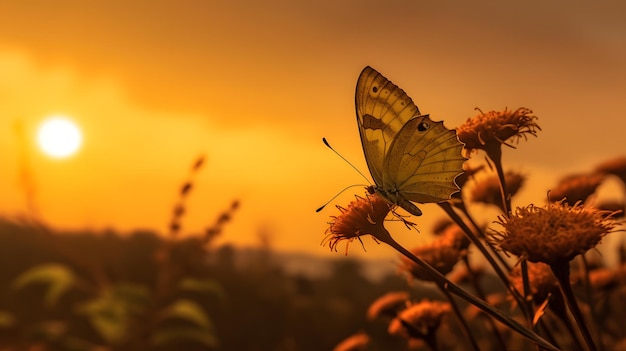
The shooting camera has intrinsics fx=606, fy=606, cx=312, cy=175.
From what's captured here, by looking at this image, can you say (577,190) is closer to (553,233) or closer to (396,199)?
(396,199)

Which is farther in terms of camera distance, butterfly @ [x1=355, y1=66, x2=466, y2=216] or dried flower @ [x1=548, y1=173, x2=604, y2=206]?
dried flower @ [x1=548, y1=173, x2=604, y2=206]

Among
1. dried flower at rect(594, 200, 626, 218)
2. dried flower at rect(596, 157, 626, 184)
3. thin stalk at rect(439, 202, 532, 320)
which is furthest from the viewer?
dried flower at rect(596, 157, 626, 184)

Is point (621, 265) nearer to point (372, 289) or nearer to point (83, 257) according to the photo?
point (83, 257)

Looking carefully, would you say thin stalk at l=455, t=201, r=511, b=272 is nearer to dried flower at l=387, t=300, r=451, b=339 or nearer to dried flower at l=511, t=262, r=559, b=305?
dried flower at l=511, t=262, r=559, b=305

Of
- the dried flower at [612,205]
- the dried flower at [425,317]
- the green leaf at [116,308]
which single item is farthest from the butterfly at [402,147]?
the green leaf at [116,308]

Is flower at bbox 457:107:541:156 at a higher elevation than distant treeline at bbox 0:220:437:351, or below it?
below

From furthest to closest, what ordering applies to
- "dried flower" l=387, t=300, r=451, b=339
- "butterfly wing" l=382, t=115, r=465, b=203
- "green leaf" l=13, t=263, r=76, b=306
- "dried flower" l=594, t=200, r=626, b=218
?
"green leaf" l=13, t=263, r=76, b=306 → "dried flower" l=594, t=200, r=626, b=218 → "dried flower" l=387, t=300, r=451, b=339 → "butterfly wing" l=382, t=115, r=465, b=203

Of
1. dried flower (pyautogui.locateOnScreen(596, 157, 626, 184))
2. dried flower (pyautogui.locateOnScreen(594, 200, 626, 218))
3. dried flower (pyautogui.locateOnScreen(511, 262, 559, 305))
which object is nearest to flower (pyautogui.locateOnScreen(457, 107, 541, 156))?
dried flower (pyautogui.locateOnScreen(511, 262, 559, 305))
